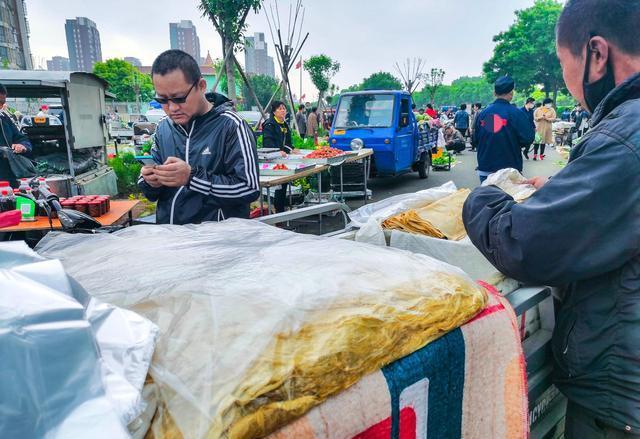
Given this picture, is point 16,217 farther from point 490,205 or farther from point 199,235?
point 490,205

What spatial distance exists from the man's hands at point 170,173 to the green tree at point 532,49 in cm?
4776

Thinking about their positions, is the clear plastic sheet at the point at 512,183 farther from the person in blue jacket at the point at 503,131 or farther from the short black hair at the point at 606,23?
the person in blue jacket at the point at 503,131

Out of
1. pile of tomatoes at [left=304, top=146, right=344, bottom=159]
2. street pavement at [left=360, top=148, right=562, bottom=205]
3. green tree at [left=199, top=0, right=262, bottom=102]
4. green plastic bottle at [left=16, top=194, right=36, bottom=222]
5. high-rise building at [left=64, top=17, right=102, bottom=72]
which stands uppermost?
high-rise building at [left=64, top=17, right=102, bottom=72]

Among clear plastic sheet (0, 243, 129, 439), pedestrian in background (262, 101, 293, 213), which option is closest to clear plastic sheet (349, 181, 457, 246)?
clear plastic sheet (0, 243, 129, 439)

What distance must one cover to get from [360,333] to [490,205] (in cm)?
61

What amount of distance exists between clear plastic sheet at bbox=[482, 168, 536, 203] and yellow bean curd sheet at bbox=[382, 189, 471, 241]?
0.36 metres

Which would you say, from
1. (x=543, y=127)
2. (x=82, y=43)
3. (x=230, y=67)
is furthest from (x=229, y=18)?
(x=82, y=43)

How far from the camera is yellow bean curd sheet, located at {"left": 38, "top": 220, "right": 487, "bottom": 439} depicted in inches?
30.8

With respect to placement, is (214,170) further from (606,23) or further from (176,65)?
(606,23)

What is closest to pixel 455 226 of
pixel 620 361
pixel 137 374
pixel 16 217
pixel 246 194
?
pixel 620 361

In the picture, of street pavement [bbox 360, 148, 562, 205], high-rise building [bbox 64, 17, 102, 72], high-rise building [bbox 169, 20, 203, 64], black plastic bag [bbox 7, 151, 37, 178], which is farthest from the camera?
high-rise building [bbox 169, 20, 203, 64]

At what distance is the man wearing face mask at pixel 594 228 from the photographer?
1.10 metres

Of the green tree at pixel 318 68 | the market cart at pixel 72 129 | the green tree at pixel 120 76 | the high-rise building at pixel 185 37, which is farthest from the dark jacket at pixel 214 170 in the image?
the high-rise building at pixel 185 37

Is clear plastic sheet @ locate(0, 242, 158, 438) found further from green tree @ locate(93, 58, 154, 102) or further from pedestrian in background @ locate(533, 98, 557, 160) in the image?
green tree @ locate(93, 58, 154, 102)
